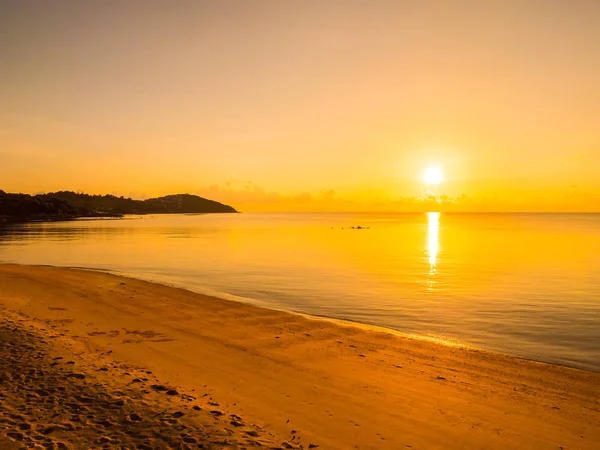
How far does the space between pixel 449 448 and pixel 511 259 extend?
49882 millimetres

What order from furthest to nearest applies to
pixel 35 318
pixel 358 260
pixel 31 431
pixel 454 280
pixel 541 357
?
1. pixel 358 260
2. pixel 454 280
3. pixel 35 318
4. pixel 541 357
5. pixel 31 431

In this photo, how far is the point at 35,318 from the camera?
58.0 ft

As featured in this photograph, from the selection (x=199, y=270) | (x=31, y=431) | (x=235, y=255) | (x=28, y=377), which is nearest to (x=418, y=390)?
(x=31, y=431)

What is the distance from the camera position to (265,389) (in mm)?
11227

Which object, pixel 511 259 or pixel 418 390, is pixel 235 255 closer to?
pixel 511 259

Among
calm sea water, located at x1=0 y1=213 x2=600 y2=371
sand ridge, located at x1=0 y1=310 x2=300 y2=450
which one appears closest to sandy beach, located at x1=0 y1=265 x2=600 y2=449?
sand ridge, located at x1=0 y1=310 x2=300 y2=450

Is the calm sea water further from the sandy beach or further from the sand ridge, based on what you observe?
the sand ridge

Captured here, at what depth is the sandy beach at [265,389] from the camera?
8.45 metres

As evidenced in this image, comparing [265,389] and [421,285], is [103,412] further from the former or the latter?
[421,285]

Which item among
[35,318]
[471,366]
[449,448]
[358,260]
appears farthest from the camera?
[358,260]

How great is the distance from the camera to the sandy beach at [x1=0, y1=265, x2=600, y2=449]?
8.45 meters

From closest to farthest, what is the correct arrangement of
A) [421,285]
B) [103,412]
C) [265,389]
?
[103,412] → [265,389] → [421,285]

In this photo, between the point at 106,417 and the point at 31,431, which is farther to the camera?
the point at 106,417

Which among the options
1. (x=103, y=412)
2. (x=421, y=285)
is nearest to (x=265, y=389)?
(x=103, y=412)
